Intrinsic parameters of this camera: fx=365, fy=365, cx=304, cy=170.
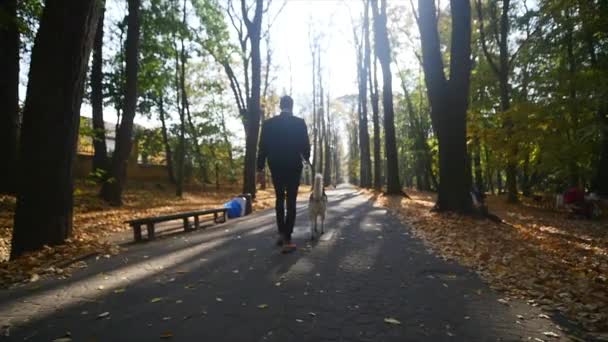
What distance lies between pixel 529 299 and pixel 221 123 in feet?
91.2

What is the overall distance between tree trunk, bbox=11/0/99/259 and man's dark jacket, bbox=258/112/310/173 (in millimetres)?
2774

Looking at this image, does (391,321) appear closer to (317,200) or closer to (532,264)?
(532,264)

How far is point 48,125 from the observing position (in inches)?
194

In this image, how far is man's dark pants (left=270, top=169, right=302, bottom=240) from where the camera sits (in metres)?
5.25

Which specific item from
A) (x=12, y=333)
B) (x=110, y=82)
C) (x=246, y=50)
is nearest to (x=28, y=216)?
(x=12, y=333)

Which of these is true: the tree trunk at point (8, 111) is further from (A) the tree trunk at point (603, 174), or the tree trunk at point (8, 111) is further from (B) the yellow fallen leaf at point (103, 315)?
(A) the tree trunk at point (603, 174)

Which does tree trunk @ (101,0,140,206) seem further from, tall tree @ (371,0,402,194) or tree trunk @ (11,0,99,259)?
tall tree @ (371,0,402,194)

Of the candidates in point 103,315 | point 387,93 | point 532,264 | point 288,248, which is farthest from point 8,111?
point 387,93

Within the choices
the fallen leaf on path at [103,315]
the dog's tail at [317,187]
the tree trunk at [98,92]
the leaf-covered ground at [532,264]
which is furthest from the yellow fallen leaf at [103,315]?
the tree trunk at [98,92]

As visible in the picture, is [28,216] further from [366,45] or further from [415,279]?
[366,45]

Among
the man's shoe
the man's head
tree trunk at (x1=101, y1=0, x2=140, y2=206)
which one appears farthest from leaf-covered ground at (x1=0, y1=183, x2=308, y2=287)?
the man's head

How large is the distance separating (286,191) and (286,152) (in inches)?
22.4

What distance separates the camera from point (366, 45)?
25844mm

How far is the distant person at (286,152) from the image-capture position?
17.2 ft
